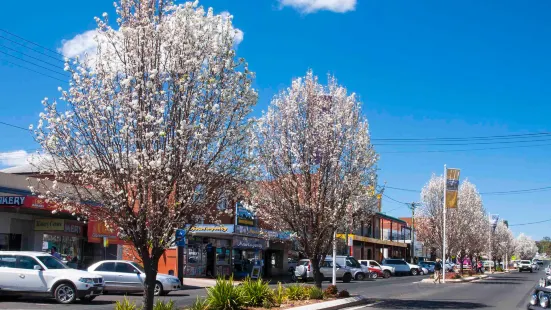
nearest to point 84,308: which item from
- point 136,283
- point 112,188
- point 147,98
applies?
point 136,283

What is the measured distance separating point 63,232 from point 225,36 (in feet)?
74.8

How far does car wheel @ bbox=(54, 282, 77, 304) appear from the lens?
20000mm

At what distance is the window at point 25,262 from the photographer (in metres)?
20.1

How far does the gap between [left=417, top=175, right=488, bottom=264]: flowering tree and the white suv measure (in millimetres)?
33660

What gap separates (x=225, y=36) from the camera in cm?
1221

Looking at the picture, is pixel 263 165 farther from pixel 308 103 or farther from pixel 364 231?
pixel 364 231

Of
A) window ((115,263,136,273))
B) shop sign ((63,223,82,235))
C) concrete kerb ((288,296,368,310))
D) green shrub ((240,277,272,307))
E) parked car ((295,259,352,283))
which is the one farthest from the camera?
parked car ((295,259,352,283))

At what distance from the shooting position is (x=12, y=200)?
84.2 feet

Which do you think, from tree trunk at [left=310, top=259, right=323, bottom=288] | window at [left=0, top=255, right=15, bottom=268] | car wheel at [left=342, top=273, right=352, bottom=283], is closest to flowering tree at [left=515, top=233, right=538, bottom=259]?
car wheel at [left=342, top=273, right=352, bottom=283]

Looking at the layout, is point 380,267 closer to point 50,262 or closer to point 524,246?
point 50,262

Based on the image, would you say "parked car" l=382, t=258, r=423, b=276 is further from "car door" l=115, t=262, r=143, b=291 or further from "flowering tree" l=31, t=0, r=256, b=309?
"flowering tree" l=31, t=0, r=256, b=309

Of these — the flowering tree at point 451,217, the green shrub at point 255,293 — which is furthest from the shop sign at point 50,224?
the flowering tree at point 451,217

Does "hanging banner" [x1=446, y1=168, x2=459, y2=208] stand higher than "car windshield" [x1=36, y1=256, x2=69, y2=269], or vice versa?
"hanging banner" [x1=446, y1=168, x2=459, y2=208]

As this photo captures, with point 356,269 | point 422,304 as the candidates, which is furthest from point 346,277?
point 422,304
